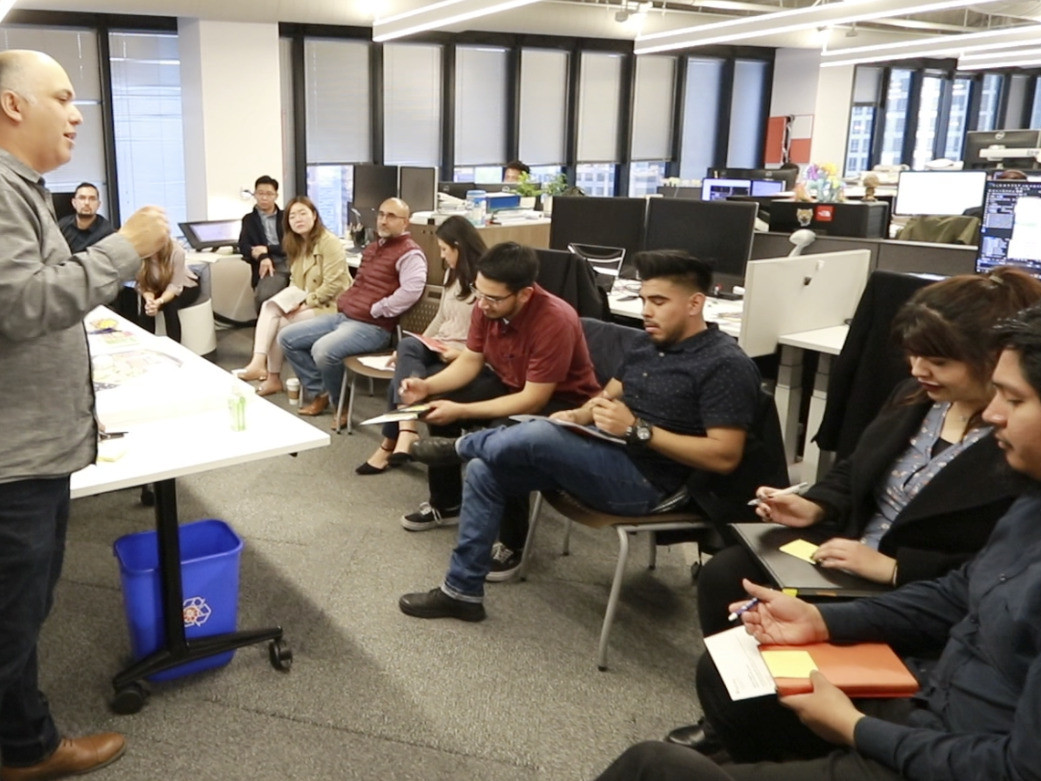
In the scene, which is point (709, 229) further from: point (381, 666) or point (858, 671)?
point (858, 671)

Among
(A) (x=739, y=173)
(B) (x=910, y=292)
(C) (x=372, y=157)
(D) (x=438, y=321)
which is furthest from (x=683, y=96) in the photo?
(B) (x=910, y=292)

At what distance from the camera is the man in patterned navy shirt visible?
2.28 metres

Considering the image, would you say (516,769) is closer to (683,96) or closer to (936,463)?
(936,463)

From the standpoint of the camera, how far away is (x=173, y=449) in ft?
7.04

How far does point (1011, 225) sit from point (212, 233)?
531 cm

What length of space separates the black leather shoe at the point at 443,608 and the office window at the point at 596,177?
782 cm

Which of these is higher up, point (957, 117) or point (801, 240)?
point (957, 117)

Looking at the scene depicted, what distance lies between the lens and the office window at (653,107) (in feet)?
32.9

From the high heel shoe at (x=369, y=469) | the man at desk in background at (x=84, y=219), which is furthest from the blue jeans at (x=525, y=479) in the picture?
the man at desk in background at (x=84, y=219)

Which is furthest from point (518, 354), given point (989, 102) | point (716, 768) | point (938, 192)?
point (989, 102)

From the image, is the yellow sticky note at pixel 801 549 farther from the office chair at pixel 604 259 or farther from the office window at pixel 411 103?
the office window at pixel 411 103

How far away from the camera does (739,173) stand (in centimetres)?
819

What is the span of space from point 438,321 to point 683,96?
7.34 meters

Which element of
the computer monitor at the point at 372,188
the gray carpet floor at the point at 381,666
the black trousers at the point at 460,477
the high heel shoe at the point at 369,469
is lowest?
A: the gray carpet floor at the point at 381,666
